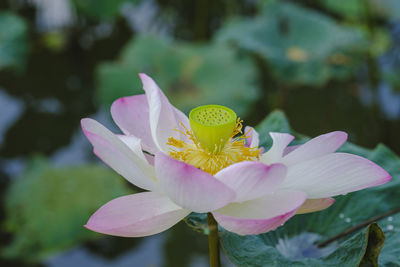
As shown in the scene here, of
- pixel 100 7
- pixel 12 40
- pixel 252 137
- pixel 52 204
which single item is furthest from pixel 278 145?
pixel 100 7

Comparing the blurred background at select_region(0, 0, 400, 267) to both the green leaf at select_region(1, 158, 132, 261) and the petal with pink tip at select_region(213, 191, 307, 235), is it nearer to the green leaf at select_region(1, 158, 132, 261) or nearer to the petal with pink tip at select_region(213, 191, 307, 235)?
the green leaf at select_region(1, 158, 132, 261)

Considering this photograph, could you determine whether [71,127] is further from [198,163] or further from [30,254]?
[198,163]

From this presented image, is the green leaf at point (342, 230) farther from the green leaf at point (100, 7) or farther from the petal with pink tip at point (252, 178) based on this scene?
the green leaf at point (100, 7)

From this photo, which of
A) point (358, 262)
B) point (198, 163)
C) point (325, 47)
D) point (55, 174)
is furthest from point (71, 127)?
point (358, 262)

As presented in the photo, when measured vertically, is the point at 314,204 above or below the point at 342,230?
above

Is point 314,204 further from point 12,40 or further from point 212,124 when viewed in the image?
point 12,40

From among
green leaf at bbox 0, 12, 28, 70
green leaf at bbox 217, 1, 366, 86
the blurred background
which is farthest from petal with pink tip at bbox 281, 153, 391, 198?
green leaf at bbox 0, 12, 28, 70

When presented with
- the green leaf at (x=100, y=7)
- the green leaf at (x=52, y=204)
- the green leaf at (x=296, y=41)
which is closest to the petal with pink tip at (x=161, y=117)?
the green leaf at (x=52, y=204)
